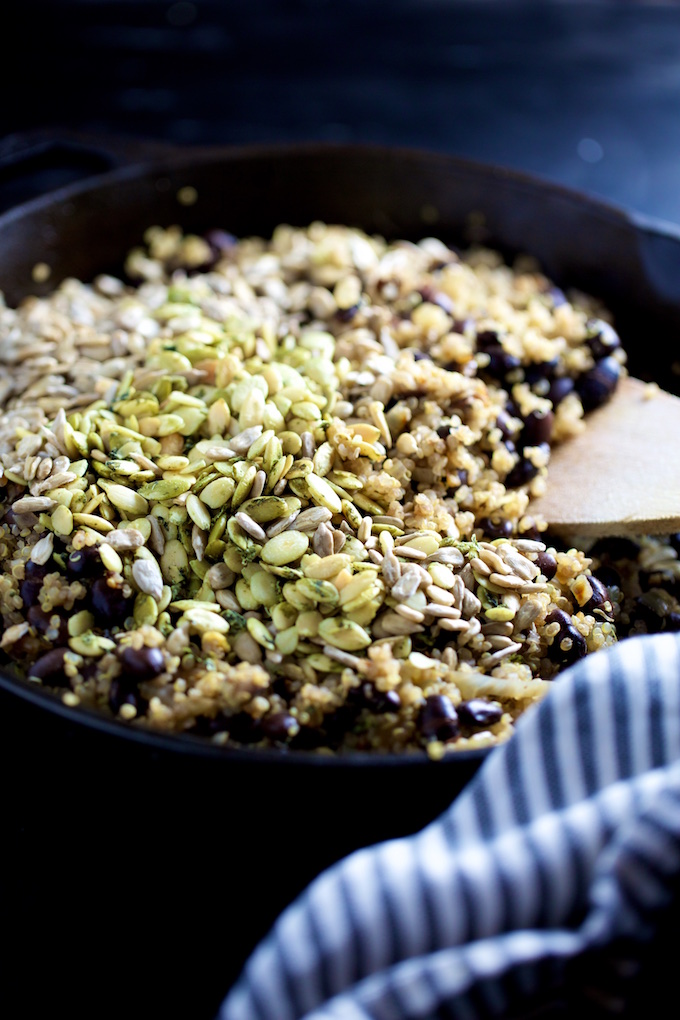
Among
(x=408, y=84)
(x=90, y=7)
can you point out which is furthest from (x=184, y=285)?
(x=90, y=7)

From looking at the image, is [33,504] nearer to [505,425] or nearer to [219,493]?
[219,493]

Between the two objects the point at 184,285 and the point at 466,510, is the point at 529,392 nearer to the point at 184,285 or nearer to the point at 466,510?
the point at 466,510

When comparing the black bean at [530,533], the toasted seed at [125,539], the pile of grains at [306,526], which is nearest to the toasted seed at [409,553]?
the pile of grains at [306,526]

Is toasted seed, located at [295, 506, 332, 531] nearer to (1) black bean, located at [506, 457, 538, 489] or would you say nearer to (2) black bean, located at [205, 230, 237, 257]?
(1) black bean, located at [506, 457, 538, 489]

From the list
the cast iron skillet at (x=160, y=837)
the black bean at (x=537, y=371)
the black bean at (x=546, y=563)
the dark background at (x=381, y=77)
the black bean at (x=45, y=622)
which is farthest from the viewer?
the dark background at (x=381, y=77)

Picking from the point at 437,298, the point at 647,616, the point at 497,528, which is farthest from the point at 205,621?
the point at 437,298

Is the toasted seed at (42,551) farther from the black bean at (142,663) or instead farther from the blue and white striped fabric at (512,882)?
the blue and white striped fabric at (512,882)
